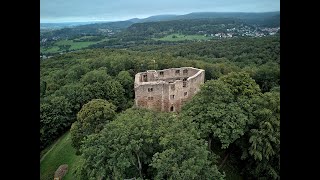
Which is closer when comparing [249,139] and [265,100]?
[249,139]

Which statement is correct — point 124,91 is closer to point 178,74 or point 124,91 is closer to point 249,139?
point 178,74

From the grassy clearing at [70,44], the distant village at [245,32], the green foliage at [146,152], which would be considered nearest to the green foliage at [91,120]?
the green foliage at [146,152]

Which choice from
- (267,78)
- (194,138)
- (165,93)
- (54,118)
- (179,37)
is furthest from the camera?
(179,37)

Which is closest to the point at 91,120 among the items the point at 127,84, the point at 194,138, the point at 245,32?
the point at 194,138

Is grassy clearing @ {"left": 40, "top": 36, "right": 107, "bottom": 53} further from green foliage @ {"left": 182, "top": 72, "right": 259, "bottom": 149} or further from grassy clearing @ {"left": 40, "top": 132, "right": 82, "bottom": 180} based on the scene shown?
green foliage @ {"left": 182, "top": 72, "right": 259, "bottom": 149}

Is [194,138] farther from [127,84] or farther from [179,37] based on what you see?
[179,37]

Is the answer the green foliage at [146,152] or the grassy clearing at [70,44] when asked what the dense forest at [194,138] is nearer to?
the green foliage at [146,152]
